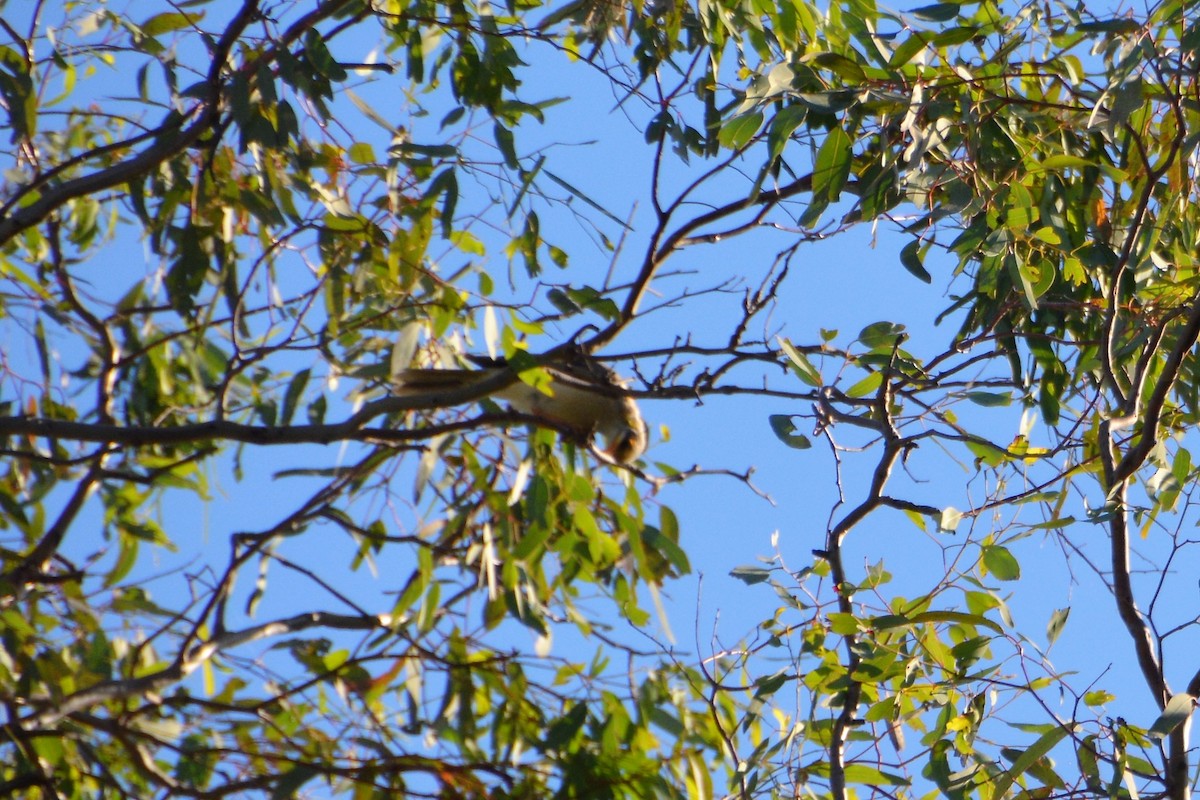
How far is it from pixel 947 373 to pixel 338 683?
1468mm

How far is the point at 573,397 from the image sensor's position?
364 cm

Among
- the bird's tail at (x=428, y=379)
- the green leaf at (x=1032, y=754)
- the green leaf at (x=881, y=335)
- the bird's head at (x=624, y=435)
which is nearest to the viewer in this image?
the green leaf at (x=1032, y=754)

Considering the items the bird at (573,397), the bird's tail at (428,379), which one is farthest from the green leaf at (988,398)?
the bird's tail at (428,379)

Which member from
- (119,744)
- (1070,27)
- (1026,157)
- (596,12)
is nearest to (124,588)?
(119,744)

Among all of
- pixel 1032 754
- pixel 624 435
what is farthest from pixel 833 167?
pixel 624 435

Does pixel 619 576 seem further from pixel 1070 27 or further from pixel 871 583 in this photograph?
pixel 1070 27

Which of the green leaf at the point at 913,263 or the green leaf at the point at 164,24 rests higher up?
the green leaf at the point at 164,24

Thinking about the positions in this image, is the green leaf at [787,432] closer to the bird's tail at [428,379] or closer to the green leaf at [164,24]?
the bird's tail at [428,379]

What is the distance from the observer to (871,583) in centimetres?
222

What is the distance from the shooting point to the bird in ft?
9.67

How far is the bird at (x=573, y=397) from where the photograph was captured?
295cm

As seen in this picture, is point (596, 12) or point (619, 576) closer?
point (596, 12)

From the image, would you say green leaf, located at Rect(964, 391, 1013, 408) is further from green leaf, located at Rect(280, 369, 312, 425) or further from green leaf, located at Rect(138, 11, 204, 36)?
green leaf, located at Rect(138, 11, 204, 36)

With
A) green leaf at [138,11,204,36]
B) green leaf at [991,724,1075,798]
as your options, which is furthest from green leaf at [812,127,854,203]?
green leaf at [138,11,204,36]
